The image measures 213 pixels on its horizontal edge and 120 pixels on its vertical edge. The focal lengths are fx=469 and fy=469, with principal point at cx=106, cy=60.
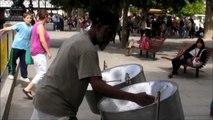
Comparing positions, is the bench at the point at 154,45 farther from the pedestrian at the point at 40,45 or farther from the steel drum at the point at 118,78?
the steel drum at the point at 118,78

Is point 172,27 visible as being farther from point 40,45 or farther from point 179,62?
point 40,45

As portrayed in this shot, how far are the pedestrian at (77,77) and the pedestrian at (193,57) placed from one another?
8501 millimetres

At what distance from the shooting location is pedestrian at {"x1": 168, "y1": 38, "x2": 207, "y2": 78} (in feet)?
38.3

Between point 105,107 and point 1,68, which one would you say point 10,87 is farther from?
point 105,107

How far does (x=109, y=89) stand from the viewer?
10.3ft

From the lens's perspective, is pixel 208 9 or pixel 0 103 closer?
pixel 0 103

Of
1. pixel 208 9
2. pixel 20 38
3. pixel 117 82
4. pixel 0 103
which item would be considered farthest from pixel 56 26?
pixel 117 82

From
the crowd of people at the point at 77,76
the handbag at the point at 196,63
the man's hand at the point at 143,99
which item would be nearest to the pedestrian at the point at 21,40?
the handbag at the point at 196,63

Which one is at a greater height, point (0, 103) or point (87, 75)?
point (87, 75)

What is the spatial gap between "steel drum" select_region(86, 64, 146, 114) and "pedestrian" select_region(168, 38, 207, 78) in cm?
751

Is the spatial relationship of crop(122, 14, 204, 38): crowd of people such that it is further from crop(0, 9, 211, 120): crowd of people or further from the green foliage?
the green foliage

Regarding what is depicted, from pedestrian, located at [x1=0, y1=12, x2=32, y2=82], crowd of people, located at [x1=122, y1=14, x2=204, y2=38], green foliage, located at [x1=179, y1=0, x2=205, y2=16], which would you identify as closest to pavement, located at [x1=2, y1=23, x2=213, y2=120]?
pedestrian, located at [x1=0, y1=12, x2=32, y2=82]

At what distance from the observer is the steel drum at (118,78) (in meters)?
3.69

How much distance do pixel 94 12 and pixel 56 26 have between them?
4055 cm
